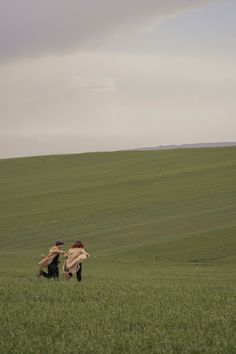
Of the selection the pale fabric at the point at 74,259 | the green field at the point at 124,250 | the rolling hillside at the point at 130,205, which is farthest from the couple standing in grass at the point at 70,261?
the rolling hillside at the point at 130,205

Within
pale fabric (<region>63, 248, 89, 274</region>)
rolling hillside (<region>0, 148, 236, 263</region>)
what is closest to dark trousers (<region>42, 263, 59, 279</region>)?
pale fabric (<region>63, 248, 89, 274</region>)

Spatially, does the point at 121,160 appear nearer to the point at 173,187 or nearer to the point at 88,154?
the point at 88,154

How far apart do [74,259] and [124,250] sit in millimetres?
15565

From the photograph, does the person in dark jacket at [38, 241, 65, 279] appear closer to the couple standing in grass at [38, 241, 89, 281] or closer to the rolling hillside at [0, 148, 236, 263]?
the couple standing in grass at [38, 241, 89, 281]

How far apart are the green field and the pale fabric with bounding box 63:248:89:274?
0.86 meters

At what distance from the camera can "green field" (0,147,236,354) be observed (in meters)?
14.1

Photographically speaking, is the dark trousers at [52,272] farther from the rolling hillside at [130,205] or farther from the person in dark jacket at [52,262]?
the rolling hillside at [130,205]

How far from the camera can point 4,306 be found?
1730 centimetres

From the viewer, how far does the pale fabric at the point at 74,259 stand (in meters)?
25.6

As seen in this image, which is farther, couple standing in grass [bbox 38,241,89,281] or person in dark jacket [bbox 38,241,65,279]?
person in dark jacket [bbox 38,241,65,279]

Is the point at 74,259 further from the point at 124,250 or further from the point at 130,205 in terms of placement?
the point at 130,205

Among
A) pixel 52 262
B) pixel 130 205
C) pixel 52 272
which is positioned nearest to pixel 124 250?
pixel 52 272

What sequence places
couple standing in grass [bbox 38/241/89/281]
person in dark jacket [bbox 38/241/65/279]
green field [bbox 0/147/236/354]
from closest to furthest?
green field [bbox 0/147/236/354]
couple standing in grass [bbox 38/241/89/281]
person in dark jacket [bbox 38/241/65/279]

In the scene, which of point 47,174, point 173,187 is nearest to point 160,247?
point 173,187
